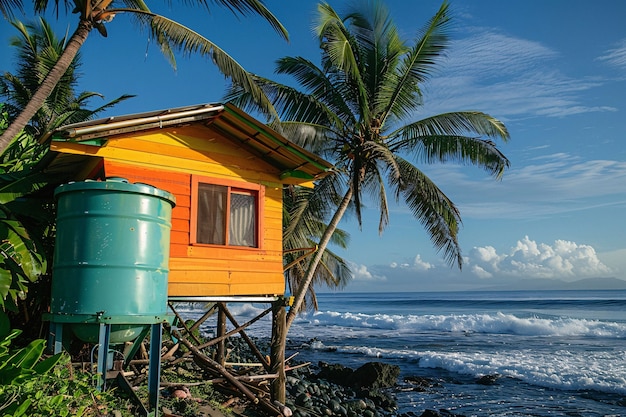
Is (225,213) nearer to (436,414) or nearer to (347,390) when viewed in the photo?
(436,414)

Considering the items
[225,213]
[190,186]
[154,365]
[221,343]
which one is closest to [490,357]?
[221,343]

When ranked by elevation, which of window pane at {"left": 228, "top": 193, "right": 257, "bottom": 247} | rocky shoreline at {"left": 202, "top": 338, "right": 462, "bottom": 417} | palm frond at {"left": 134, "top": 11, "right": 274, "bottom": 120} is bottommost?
rocky shoreline at {"left": 202, "top": 338, "right": 462, "bottom": 417}

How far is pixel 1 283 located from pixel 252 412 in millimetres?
5341

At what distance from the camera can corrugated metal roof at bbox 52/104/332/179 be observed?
28.4 ft

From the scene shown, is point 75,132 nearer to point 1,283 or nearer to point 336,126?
point 1,283

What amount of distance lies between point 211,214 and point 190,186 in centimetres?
67

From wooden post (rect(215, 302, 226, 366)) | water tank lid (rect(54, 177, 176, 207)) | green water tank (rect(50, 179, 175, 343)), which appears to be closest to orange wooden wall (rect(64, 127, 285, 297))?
water tank lid (rect(54, 177, 176, 207))

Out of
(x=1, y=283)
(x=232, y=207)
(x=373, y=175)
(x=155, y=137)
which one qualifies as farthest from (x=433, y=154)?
(x=1, y=283)

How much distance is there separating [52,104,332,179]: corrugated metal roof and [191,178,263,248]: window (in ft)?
2.67

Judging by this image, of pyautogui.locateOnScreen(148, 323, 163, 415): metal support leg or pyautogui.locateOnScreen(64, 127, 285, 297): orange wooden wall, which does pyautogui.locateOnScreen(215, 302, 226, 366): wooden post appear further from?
pyautogui.locateOnScreen(148, 323, 163, 415): metal support leg

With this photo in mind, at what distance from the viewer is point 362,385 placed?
2036 centimetres

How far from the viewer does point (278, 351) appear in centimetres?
1165

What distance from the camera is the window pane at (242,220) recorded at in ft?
34.2

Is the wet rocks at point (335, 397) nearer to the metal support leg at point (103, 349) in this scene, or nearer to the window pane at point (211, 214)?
the window pane at point (211, 214)
